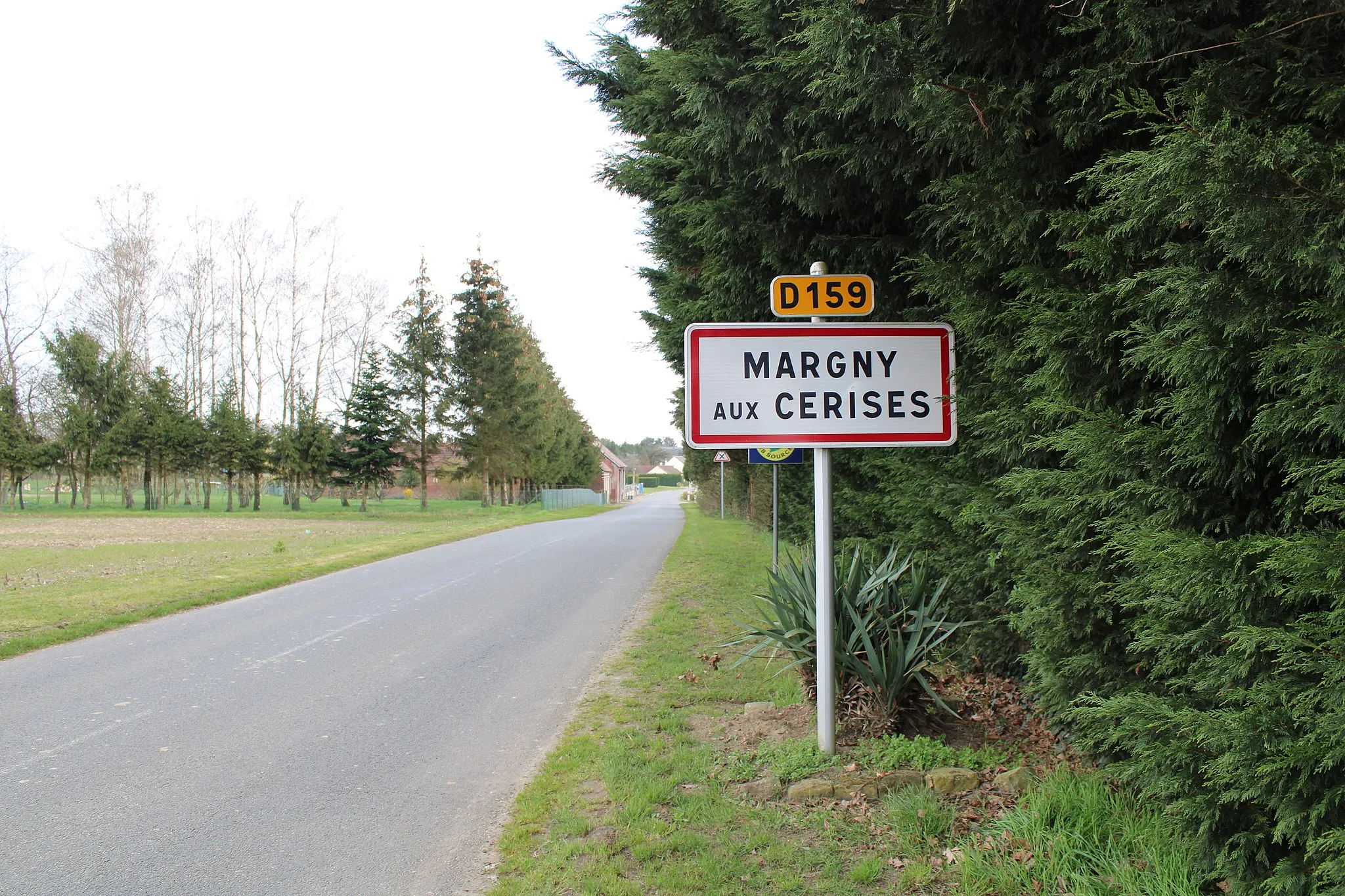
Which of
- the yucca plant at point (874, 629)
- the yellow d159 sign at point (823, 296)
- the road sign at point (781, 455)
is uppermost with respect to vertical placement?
the yellow d159 sign at point (823, 296)

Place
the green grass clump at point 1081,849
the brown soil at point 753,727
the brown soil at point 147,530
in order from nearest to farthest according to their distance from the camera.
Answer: the green grass clump at point 1081,849, the brown soil at point 753,727, the brown soil at point 147,530

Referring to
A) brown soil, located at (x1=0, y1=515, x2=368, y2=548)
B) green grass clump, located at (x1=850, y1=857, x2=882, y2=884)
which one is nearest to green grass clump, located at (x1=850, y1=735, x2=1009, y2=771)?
green grass clump, located at (x1=850, y1=857, x2=882, y2=884)

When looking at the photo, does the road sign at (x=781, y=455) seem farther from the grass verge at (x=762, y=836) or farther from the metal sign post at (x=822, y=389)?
the metal sign post at (x=822, y=389)

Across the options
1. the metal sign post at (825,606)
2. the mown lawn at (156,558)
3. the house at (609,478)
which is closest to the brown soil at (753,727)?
the metal sign post at (825,606)

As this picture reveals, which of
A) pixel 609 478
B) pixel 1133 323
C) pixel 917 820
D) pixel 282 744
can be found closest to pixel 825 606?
pixel 917 820

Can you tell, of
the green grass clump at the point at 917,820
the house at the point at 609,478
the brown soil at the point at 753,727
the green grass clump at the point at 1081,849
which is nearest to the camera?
the green grass clump at the point at 1081,849

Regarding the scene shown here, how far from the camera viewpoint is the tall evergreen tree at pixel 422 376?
145 feet

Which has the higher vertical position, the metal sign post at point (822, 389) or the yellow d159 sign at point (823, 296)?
the yellow d159 sign at point (823, 296)

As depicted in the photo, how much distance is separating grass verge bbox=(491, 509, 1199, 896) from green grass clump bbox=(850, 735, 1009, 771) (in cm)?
1

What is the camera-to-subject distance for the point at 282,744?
16.9 ft

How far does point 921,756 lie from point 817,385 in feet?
6.62

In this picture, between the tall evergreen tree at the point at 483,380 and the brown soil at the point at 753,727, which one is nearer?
the brown soil at the point at 753,727

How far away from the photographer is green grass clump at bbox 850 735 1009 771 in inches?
161

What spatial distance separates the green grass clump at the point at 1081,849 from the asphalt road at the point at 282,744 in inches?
84.2
